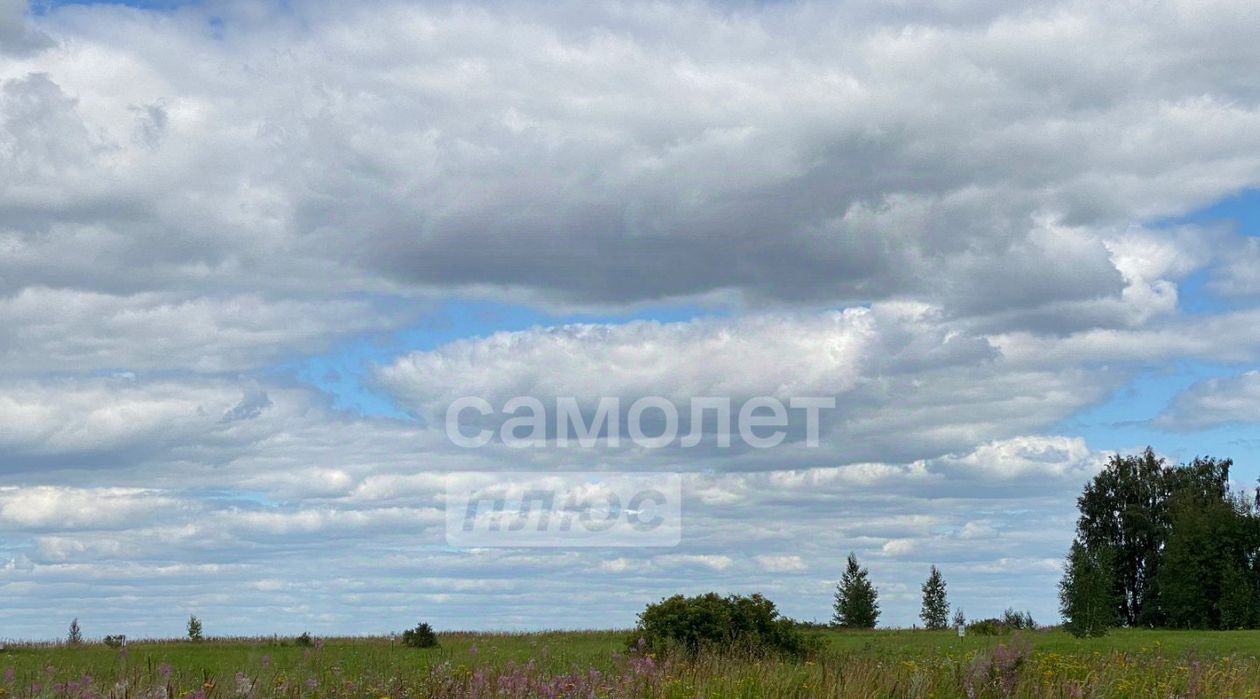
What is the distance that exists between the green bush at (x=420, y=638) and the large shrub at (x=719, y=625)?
1247 cm

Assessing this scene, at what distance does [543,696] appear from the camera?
1368 cm

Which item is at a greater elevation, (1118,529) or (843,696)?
(1118,529)

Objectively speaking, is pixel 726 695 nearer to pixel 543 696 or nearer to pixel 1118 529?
pixel 543 696

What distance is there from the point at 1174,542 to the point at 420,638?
5569 cm

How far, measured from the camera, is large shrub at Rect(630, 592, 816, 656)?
27.4 meters

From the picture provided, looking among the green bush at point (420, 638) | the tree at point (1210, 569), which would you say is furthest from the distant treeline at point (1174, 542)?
the green bush at point (420, 638)

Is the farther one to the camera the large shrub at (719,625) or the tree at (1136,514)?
the tree at (1136,514)

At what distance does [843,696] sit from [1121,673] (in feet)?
20.9

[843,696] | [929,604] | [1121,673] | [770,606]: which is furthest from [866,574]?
[843,696]

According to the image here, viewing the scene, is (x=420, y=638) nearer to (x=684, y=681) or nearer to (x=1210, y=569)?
(x=684, y=681)

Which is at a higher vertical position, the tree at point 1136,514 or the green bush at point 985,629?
the tree at point 1136,514

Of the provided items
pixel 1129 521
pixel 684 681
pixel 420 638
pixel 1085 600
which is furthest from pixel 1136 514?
pixel 684 681

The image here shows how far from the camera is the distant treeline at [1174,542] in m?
75.7

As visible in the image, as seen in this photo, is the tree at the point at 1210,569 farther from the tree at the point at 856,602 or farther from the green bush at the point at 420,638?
the green bush at the point at 420,638
